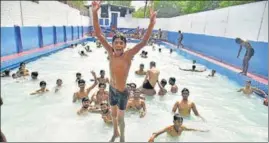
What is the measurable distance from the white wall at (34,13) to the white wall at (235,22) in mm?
11529

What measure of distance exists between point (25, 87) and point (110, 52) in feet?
18.8

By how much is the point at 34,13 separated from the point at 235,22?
1245 centimetres

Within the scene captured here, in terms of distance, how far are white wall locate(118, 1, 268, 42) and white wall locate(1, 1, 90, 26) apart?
1153 cm

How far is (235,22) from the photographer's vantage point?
1321 cm

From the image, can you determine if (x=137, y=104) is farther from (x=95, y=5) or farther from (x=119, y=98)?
(x=95, y=5)

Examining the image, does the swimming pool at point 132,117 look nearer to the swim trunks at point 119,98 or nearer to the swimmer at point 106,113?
the swimmer at point 106,113

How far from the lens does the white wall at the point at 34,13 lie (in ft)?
43.3

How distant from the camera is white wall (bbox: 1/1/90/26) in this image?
43.3 ft

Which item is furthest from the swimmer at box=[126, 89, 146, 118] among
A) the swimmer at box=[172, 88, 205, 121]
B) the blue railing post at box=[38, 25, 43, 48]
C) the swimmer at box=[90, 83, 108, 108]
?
the blue railing post at box=[38, 25, 43, 48]

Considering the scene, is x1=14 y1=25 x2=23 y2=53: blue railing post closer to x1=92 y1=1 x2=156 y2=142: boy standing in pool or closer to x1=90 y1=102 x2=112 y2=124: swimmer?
x1=90 y1=102 x2=112 y2=124: swimmer

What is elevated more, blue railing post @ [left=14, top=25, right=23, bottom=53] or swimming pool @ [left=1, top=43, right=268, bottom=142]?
blue railing post @ [left=14, top=25, right=23, bottom=53]

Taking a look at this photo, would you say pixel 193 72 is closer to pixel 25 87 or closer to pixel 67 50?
pixel 25 87

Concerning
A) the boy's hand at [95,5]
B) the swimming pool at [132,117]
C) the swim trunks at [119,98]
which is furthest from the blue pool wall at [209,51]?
the boy's hand at [95,5]

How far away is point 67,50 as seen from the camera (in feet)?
58.5
